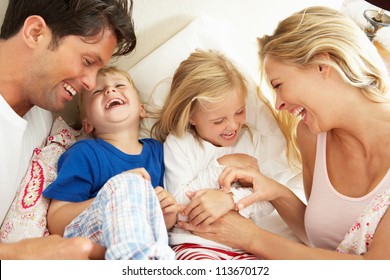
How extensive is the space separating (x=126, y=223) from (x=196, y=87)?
1.97 feet

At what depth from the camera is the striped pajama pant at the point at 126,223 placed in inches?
43.6

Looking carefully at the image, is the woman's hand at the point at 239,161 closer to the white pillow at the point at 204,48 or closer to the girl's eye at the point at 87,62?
the white pillow at the point at 204,48

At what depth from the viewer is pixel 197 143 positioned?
5.46 ft

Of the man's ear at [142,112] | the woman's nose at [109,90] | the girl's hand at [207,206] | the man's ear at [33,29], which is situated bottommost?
the girl's hand at [207,206]

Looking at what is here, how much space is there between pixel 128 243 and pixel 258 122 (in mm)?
795

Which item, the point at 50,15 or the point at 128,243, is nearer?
the point at 128,243

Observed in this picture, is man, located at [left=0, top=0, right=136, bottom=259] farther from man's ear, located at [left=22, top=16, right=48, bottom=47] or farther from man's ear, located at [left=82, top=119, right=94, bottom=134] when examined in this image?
man's ear, located at [left=82, top=119, right=94, bottom=134]

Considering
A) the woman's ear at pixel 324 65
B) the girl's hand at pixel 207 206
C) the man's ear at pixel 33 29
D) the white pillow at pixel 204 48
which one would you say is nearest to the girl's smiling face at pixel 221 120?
the white pillow at pixel 204 48

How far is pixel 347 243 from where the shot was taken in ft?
4.33

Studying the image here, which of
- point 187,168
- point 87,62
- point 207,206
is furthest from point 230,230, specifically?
point 87,62

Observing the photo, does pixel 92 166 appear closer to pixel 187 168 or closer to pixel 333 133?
pixel 187 168

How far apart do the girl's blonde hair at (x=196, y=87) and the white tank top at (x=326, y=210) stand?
1.07 ft
